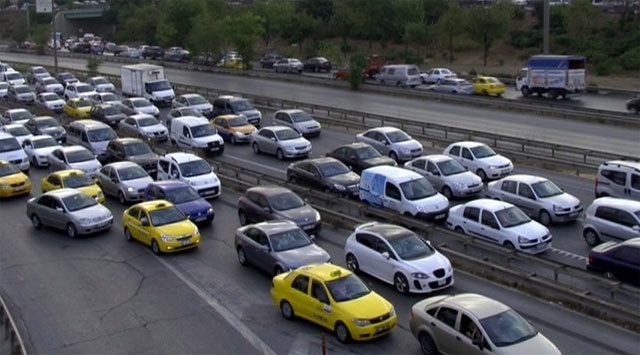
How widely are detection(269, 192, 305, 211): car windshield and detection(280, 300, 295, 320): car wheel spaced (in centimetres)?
643

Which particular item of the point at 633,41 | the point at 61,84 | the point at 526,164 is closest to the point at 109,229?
the point at 526,164

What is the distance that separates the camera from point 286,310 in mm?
17422

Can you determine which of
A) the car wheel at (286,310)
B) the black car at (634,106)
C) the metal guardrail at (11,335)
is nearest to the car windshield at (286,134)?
the car wheel at (286,310)

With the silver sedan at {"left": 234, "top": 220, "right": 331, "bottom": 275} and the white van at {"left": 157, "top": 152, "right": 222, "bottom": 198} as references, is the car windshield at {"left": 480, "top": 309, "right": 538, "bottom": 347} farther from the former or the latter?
the white van at {"left": 157, "top": 152, "right": 222, "bottom": 198}

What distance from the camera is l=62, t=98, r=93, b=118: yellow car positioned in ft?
158

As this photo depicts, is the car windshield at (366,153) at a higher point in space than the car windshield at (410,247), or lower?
higher

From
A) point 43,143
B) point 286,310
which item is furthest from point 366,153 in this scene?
point 43,143

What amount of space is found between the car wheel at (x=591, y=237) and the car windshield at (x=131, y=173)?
1483 cm

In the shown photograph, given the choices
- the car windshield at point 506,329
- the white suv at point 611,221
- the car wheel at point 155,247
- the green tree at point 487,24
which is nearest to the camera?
the car windshield at point 506,329

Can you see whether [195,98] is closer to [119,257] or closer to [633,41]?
Result: [119,257]

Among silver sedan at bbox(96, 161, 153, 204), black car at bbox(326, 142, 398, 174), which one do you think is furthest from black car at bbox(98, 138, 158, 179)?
black car at bbox(326, 142, 398, 174)

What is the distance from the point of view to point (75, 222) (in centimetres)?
2442

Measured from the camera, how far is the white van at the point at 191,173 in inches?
1126

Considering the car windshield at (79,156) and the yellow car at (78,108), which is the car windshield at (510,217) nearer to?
the car windshield at (79,156)
